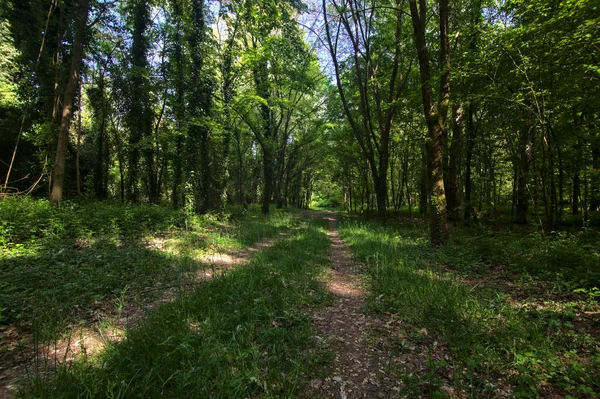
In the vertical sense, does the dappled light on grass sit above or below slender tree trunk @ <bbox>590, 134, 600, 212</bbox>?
below

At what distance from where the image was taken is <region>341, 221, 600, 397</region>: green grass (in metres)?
2.25

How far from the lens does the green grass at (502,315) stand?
7.39ft

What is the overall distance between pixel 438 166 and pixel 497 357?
5.80m

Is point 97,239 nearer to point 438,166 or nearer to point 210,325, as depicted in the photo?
point 210,325

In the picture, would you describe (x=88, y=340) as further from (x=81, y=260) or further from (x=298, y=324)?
(x=81, y=260)

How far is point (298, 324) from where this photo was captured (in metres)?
3.24

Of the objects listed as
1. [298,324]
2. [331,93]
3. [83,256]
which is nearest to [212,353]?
[298,324]

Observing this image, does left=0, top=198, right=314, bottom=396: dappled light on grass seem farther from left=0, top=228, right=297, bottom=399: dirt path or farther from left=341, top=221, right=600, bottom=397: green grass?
left=341, top=221, right=600, bottom=397: green grass

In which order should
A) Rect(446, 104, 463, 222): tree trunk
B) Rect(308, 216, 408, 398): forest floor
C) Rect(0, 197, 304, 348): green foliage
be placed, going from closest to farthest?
Rect(308, 216, 408, 398): forest floor < Rect(0, 197, 304, 348): green foliage < Rect(446, 104, 463, 222): tree trunk

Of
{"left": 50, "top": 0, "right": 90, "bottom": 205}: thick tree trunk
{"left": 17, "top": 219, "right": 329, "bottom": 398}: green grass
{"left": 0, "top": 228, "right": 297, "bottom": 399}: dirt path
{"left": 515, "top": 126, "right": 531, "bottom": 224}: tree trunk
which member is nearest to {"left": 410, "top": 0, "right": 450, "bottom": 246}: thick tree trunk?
{"left": 515, "top": 126, "right": 531, "bottom": 224}: tree trunk

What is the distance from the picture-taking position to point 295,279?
15.6 ft

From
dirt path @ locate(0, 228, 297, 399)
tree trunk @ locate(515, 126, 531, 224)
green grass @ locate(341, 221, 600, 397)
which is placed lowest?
dirt path @ locate(0, 228, 297, 399)

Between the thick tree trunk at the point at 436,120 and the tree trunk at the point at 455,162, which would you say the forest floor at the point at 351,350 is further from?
the tree trunk at the point at 455,162

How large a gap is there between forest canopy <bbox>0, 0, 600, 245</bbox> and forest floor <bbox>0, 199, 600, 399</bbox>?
11.0 feet
